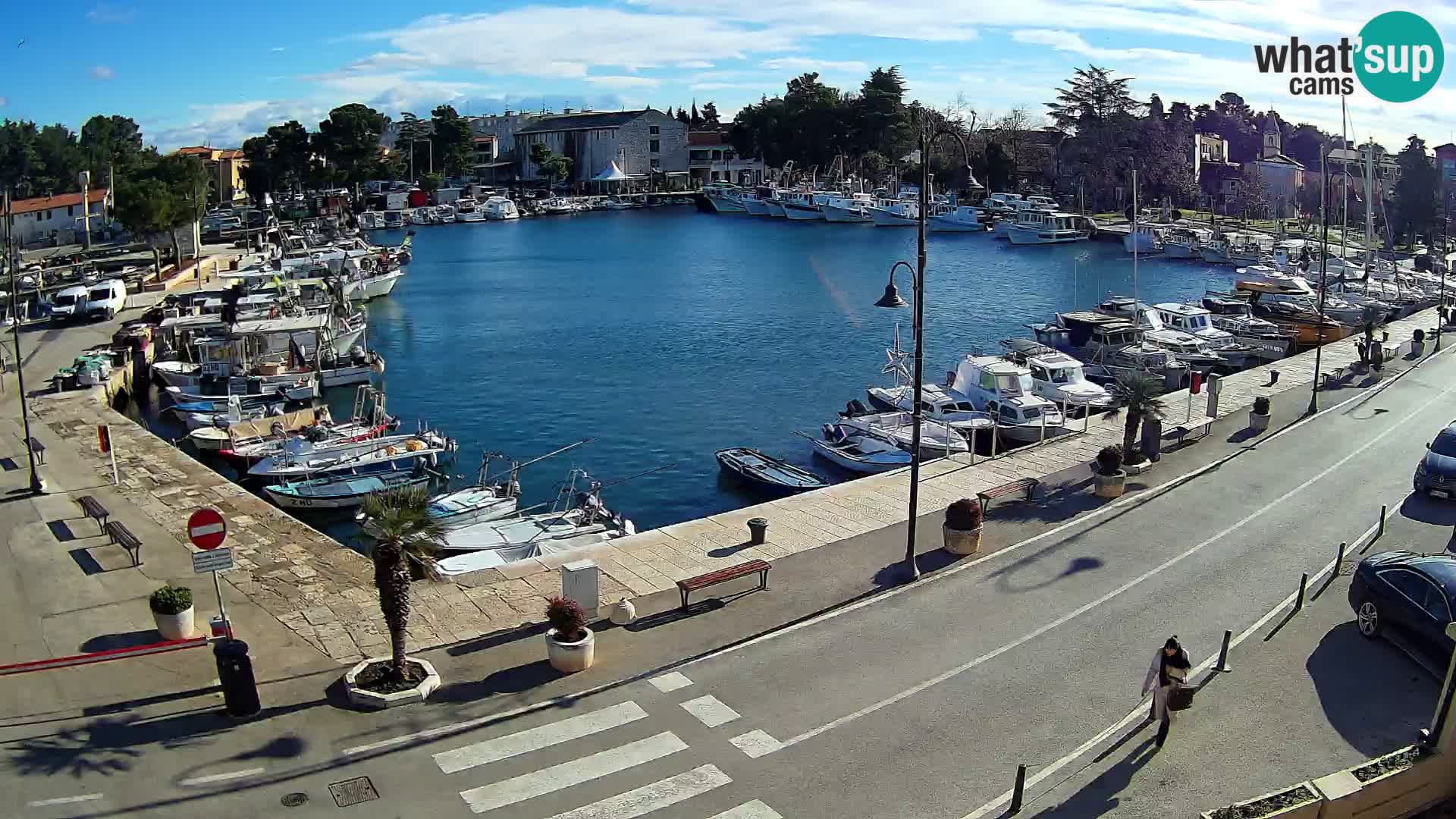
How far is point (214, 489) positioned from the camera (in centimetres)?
2886

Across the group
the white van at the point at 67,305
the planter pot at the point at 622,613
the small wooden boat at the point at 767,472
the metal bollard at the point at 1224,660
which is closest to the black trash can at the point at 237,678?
the planter pot at the point at 622,613

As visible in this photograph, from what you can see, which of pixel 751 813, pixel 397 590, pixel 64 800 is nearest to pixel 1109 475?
pixel 751 813

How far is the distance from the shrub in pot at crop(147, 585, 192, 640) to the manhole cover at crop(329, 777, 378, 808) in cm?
569

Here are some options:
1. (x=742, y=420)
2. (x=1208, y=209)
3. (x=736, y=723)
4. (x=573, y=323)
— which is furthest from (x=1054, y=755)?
(x=1208, y=209)

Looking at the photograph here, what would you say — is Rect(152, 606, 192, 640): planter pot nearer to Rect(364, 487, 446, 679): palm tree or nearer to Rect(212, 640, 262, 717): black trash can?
Rect(212, 640, 262, 717): black trash can

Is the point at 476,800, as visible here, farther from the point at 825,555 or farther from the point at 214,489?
the point at 214,489

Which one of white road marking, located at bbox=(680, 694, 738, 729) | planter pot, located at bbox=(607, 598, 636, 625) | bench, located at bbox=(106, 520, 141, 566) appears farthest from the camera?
bench, located at bbox=(106, 520, 141, 566)

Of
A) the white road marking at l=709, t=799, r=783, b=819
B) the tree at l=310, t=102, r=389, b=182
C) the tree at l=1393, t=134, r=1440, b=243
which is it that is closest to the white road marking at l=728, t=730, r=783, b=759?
the white road marking at l=709, t=799, r=783, b=819

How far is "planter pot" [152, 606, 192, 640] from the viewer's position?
693 inches

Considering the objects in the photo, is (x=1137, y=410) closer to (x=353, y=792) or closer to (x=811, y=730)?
(x=811, y=730)

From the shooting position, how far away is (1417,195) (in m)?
96.0

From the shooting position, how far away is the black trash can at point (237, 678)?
49.3 ft

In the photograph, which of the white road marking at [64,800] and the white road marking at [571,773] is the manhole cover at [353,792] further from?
the white road marking at [64,800]

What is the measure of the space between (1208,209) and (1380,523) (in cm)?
13382
